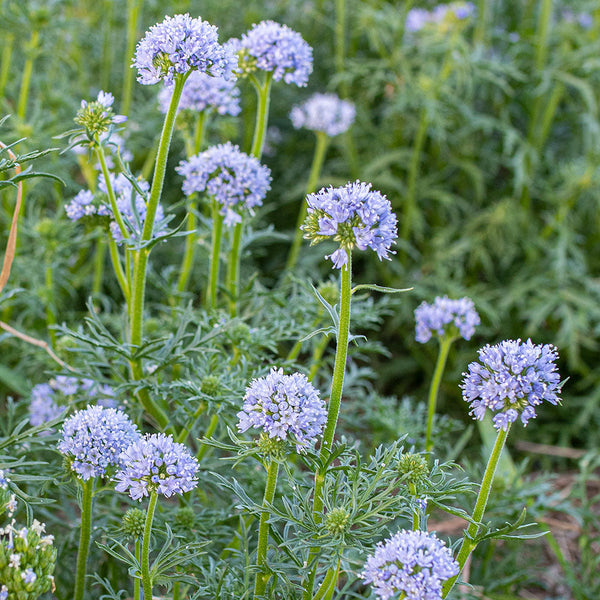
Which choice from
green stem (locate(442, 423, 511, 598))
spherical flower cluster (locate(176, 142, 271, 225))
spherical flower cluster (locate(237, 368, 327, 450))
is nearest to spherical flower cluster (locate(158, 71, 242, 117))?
spherical flower cluster (locate(176, 142, 271, 225))

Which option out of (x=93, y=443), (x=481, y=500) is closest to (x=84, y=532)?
(x=93, y=443)

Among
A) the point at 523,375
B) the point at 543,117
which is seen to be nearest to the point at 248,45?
the point at 523,375

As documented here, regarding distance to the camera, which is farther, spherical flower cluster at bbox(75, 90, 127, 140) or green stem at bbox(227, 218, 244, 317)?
green stem at bbox(227, 218, 244, 317)

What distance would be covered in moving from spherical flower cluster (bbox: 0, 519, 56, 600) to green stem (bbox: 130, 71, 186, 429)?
592 millimetres

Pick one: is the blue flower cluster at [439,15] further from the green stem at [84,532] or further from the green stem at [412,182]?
the green stem at [84,532]

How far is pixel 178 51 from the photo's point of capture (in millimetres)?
1726

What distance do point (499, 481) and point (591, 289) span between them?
1.79 m

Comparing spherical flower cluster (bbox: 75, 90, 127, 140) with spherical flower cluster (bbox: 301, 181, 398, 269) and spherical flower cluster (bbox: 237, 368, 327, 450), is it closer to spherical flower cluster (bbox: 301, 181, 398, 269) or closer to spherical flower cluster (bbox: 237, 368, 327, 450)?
spherical flower cluster (bbox: 301, 181, 398, 269)

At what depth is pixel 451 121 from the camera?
4.53m

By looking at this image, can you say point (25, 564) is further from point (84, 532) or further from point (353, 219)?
point (353, 219)

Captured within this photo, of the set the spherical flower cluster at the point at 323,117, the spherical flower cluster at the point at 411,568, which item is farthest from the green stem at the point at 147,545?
the spherical flower cluster at the point at 323,117

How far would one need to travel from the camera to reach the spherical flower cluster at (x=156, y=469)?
1.56m

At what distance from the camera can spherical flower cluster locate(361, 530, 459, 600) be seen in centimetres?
139

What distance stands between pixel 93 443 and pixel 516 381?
0.93 metres
